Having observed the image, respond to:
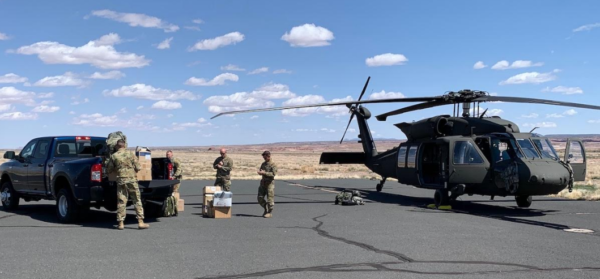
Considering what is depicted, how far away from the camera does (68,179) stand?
39.1 feet

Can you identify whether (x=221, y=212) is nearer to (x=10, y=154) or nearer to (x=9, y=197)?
(x=10, y=154)

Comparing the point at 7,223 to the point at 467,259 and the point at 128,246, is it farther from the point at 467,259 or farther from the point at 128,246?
the point at 467,259

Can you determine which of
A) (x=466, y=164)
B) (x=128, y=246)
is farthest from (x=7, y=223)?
(x=466, y=164)

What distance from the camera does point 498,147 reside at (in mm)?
15133

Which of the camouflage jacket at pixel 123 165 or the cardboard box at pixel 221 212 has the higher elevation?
the camouflage jacket at pixel 123 165

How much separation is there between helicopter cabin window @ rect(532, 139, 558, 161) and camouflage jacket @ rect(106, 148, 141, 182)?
32.8 feet

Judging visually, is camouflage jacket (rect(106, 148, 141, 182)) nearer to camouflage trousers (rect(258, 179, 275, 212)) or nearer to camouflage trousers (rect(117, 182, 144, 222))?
camouflage trousers (rect(117, 182, 144, 222))

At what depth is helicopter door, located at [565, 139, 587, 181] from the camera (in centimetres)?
1480

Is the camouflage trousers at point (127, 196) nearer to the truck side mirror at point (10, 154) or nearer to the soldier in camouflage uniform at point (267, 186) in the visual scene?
the soldier in camouflage uniform at point (267, 186)

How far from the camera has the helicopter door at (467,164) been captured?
1510 cm

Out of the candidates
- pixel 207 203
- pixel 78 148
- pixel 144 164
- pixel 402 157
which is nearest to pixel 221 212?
pixel 207 203

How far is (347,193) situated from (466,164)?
11.6 feet

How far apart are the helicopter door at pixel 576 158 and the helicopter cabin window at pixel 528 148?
833mm

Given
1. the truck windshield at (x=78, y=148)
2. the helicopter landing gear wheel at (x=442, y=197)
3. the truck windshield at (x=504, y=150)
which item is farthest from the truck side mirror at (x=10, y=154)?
the truck windshield at (x=504, y=150)
